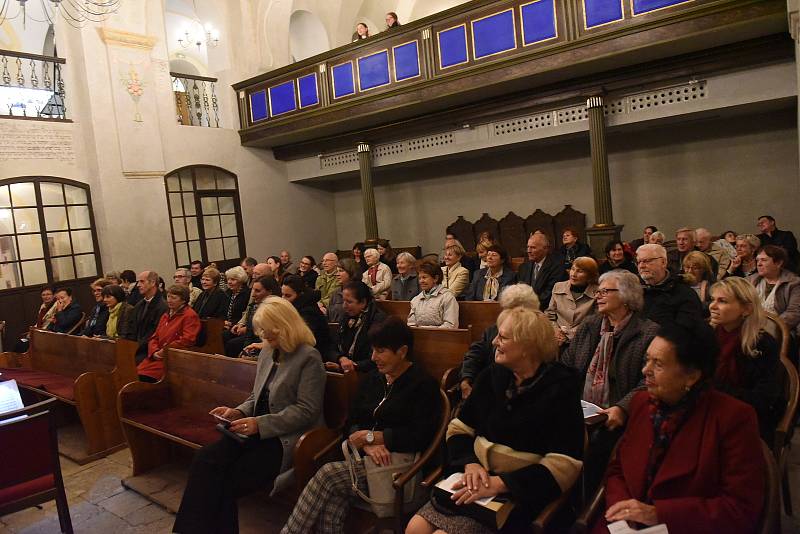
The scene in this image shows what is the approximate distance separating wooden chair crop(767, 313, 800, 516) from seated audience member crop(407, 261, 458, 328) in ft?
6.22

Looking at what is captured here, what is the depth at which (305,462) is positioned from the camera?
2.73 metres

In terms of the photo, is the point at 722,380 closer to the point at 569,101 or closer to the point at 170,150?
the point at 569,101

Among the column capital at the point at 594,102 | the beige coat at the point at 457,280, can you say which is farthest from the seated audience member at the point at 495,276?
the column capital at the point at 594,102

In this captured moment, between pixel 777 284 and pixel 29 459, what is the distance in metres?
4.51

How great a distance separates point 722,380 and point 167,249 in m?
8.59

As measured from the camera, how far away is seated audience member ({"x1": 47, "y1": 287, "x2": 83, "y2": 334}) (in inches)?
241

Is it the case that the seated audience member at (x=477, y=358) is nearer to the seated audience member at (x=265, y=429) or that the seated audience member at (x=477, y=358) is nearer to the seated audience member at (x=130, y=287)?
the seated audience member at (x=265, y=429)

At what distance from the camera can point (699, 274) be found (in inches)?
149

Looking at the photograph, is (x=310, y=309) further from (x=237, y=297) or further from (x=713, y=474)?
(x=713, y=474)

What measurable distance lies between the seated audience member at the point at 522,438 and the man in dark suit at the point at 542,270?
2.37 m

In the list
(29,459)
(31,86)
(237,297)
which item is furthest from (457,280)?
(31,86)

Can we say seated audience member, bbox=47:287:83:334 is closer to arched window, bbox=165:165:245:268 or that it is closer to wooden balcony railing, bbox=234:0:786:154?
arched window, bbox=165:165:245:268

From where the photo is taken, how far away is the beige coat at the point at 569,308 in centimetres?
335

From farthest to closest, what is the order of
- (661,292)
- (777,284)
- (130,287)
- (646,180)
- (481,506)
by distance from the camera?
(646,180), (130,287), (777,284), (661,292), (481,506)
